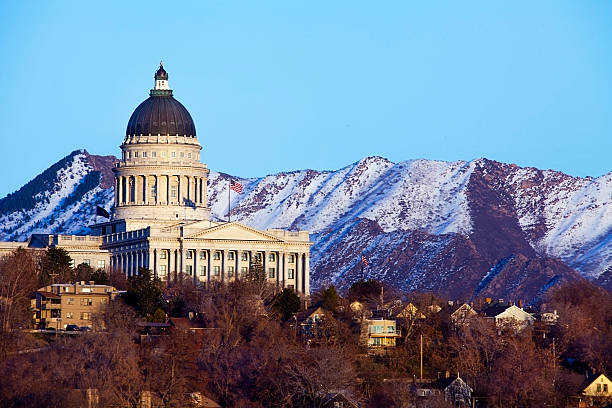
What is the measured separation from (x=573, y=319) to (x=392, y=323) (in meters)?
13.8

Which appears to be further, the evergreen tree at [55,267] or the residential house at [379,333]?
the evergreen tree at [55,267]

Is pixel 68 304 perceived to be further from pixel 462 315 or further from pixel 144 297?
pixel 462 315

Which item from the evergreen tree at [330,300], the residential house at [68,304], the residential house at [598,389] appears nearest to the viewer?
the residential house at [598,389]

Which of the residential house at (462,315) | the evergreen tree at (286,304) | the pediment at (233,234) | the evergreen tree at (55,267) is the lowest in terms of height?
the residential house at (462,315)

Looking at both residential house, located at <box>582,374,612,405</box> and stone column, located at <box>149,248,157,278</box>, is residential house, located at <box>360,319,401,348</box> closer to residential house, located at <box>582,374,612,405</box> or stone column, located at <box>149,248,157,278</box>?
residential house, located at <box>582,374,612,405</box>

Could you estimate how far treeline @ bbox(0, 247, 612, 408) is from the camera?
13088cm

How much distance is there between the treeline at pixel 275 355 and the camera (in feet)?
429

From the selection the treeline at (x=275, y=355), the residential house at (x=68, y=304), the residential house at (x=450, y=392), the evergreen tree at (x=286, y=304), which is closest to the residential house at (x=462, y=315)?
the treeline at (x=275, y=355)

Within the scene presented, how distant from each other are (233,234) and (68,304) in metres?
30.5

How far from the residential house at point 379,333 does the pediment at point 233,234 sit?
3806 centimetres

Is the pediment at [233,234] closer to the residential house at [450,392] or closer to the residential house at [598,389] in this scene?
the residential house at [450,392]

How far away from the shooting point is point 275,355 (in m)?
138

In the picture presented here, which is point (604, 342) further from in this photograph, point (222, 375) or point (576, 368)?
point (222, 375)

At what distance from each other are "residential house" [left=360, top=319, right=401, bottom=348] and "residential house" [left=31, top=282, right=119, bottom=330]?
66.2 ft
